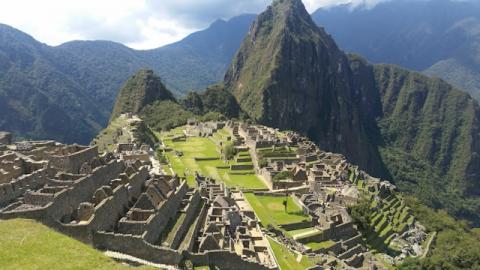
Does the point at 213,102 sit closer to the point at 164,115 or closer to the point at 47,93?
the point at 164,115

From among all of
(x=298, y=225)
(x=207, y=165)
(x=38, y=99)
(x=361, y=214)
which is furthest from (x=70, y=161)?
(x=38, y=99)

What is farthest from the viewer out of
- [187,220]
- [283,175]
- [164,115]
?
[164,115]

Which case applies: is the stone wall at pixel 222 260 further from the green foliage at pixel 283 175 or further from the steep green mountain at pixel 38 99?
the steep green mountain at pixel 38 99

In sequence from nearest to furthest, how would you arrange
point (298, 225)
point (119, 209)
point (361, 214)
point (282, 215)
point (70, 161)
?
point (119, 209), point (70, 161), point (298, 225), point (282, 215), point (361, 214)

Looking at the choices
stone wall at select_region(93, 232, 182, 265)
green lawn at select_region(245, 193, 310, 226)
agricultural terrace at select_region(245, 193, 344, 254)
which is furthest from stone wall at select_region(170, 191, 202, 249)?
green lawn at select_region(245, 193, 310, 226)

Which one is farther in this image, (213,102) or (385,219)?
(213,102)

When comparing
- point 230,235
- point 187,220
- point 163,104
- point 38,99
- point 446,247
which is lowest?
point 446,247

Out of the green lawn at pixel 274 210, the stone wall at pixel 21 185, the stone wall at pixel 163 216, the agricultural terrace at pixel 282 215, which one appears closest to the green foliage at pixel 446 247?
the agricultural terrace at pixel 282 215
